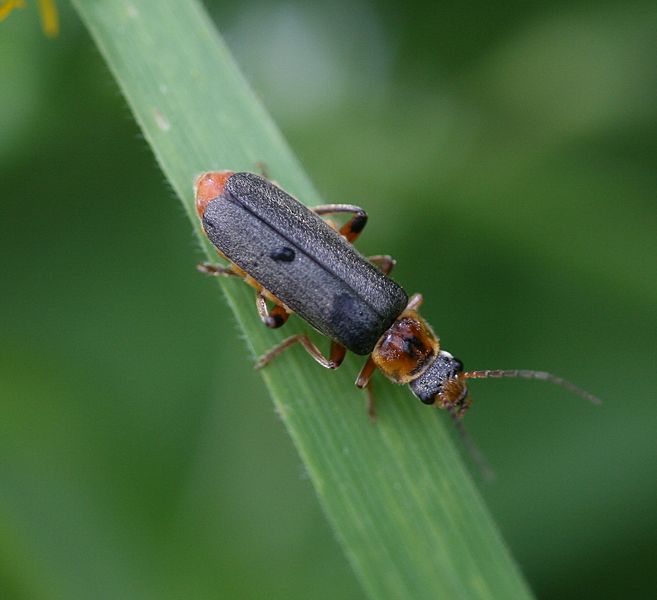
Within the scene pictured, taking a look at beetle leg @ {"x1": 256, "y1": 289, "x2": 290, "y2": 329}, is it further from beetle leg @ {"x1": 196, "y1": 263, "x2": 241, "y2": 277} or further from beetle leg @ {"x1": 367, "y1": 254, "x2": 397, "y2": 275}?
beetle leg @ {"x1": 367, "y1": 254, "x2": 397, "y2": 275}

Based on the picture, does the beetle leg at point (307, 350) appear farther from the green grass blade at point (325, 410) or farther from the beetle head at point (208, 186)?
the beetle head at point (208, 186)

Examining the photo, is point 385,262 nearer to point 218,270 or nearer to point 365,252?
point 365,252

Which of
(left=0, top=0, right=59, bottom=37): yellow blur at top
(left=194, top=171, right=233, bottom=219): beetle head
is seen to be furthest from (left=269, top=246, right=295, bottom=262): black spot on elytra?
(left=0, top=0, right=59, bottom=37): yellow blur at top

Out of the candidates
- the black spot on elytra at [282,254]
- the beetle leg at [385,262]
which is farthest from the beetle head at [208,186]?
the beetle leg at [385,262]

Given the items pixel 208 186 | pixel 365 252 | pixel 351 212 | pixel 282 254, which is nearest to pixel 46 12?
pixel 208 186

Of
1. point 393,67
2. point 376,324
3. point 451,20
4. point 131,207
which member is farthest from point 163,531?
point 451,20

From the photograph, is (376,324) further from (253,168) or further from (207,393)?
(207,393)
